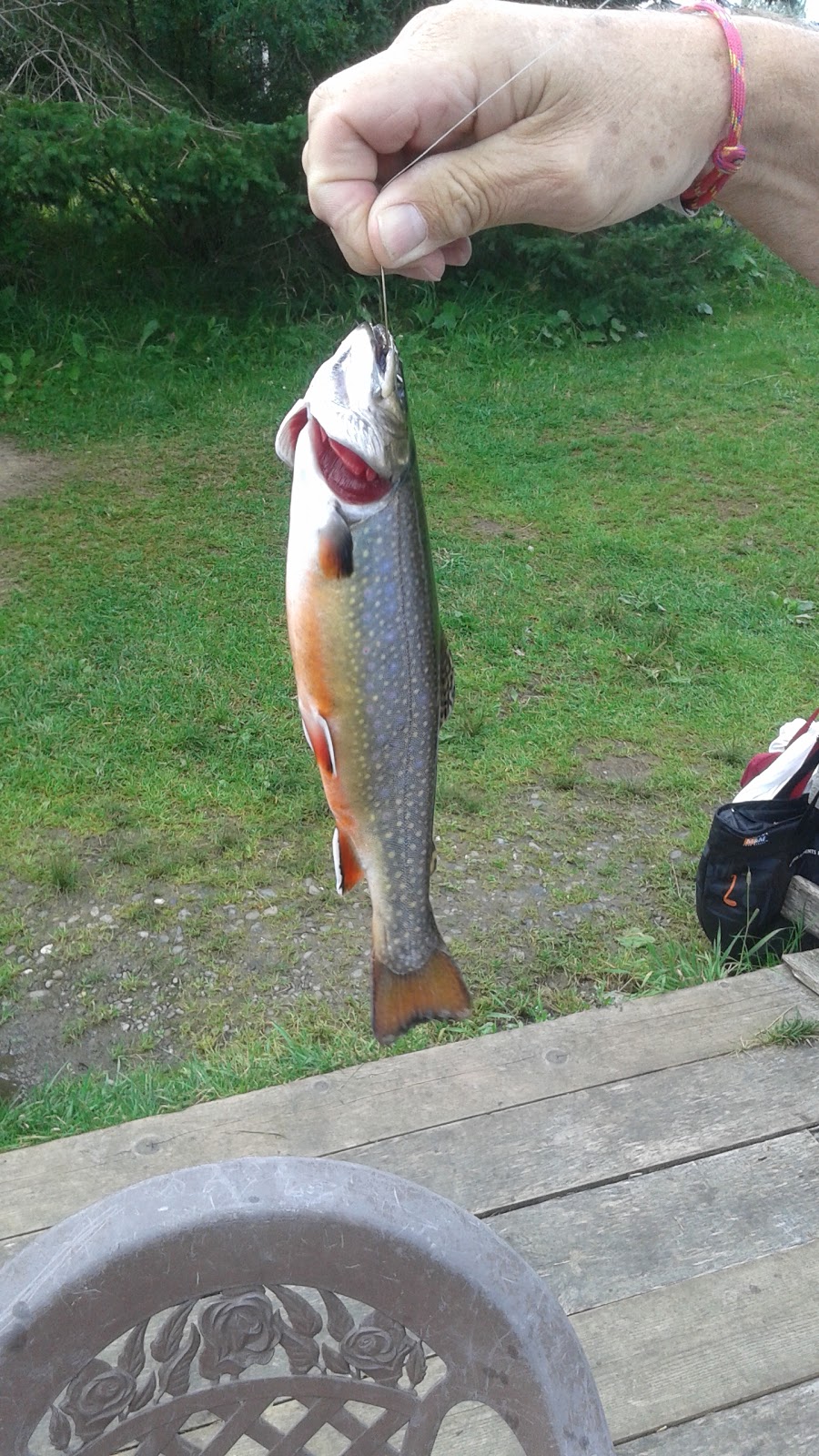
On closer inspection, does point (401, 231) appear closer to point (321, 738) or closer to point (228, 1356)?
point (321, 738)

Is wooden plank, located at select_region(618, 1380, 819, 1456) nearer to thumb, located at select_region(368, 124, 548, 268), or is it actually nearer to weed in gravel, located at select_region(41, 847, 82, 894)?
thumb, located at select_region(368, 124, 548, 268)

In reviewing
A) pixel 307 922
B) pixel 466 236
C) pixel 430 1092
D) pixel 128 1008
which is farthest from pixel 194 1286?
pixel 307 922

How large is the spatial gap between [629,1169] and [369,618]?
137cm

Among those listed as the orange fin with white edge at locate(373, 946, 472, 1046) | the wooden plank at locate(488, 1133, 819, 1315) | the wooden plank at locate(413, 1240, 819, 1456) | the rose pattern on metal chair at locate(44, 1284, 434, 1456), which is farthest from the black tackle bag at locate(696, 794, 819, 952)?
the rose pattern on metal chair at locate(44, 1284, 434, 1456)

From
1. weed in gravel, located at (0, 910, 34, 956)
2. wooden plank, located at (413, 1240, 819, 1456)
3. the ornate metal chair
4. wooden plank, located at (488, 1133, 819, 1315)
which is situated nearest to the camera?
the ornate metal chair

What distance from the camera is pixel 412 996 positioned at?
1.76m

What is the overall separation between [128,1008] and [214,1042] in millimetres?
337

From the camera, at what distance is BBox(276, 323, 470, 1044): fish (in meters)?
1.48

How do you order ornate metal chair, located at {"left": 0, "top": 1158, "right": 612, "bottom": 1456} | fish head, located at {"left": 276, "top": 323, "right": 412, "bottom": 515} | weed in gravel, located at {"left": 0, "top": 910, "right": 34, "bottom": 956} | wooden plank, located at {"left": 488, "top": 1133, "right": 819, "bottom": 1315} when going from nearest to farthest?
ornate metal chair, located at {"left": 0, "top": 1158, "right": 612, "bottom": 1456} → fish head, located at {"left": 276, "top": 323, "right": 412, "bottom": 515} → wooden plank, located at {"left": 488, "top": 1133, "right": 819, "bottom": 1315} → weed in gravel, located at {"left": 0, "top": 910, "right": 34, "bottom": 956}

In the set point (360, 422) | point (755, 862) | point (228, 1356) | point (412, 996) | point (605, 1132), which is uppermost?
point (360, 422)

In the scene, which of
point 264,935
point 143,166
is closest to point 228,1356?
point 264,935

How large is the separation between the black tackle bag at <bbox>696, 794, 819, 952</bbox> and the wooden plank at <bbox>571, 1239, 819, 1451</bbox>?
4.69 ft

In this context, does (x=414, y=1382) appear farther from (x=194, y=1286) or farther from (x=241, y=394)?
(x=241, y=394)

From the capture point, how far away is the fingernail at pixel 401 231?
154cm
